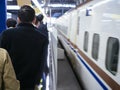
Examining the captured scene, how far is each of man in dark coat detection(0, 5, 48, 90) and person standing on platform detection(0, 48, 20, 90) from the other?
63 centimetres

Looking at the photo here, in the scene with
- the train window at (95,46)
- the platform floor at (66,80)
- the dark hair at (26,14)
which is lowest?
the platform floor at (66,80)

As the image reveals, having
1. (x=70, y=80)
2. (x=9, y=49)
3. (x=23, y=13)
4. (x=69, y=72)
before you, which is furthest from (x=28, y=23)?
(x=69, y=72)

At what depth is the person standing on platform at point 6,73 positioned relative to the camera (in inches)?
101

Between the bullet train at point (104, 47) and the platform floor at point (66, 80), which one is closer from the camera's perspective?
the bullet train at point (104, 47)

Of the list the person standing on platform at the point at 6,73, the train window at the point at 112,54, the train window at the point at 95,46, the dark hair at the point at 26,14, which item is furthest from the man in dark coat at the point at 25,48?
the train window at the point at 95,46

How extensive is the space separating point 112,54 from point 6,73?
69.3 inches

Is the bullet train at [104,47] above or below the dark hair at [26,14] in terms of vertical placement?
below

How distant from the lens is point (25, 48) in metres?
3.35

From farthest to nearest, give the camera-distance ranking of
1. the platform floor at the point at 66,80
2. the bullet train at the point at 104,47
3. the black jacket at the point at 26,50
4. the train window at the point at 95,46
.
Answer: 1. the platform floor at the point at 66,80
2. the train window at the point at 95,46
3. the bullet train at the point at 104,47
4. the black jacket at the point at 26,50

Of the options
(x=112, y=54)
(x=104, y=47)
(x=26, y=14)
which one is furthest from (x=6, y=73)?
(x=104, y=47)

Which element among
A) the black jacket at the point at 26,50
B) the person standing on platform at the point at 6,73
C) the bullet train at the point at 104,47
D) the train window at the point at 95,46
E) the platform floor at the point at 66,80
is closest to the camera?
the person standing on platform at the point at 6,73

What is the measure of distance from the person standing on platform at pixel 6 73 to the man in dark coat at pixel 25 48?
633 millimetres

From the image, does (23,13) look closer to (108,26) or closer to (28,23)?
(28,23)

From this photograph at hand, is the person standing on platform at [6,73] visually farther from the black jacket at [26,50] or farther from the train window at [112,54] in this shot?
the train window at [112,54]
